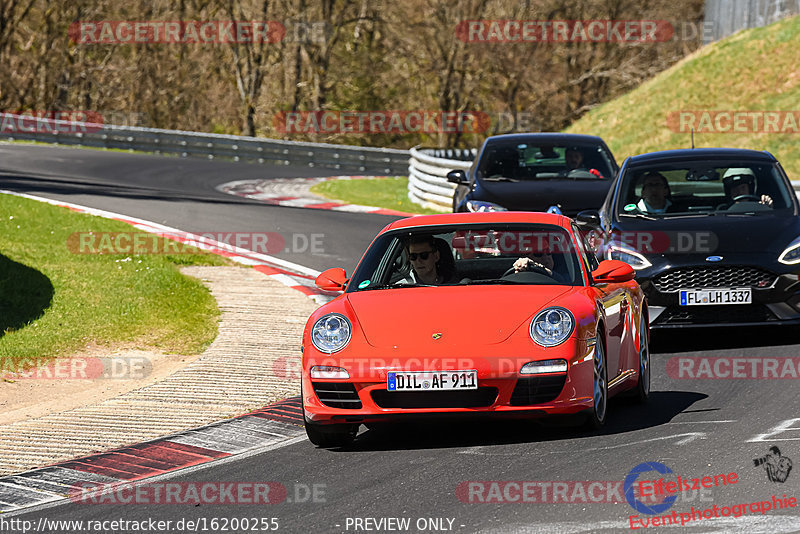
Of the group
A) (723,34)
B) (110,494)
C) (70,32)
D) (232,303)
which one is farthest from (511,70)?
(110,494)

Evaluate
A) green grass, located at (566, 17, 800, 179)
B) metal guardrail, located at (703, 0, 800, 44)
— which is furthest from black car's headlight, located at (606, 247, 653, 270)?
metal guardrail, located at (703, 0, 800, 44)

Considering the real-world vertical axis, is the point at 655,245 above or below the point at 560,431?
above

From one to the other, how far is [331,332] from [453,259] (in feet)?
4.40

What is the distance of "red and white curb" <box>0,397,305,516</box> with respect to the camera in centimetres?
632

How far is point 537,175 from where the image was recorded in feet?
51.5

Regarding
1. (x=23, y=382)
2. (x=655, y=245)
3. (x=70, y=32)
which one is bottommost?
(x=23, y=382)

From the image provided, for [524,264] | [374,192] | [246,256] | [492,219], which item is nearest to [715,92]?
[374,192]

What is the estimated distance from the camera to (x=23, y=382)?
9.57 metres

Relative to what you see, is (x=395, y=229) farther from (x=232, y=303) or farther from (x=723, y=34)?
(x=723, y=34)

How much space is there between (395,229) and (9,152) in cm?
2757

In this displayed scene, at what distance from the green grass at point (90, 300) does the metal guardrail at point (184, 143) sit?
68.9ft

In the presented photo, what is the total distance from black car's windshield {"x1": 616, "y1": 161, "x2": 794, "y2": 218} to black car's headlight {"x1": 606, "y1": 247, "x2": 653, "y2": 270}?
62cm

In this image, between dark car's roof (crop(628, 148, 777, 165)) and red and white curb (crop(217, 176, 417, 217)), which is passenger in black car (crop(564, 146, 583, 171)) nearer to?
dark car's roof (crop(628, 148, 777, 165))

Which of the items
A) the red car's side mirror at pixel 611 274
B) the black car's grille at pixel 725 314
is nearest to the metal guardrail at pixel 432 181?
the black car's grille at pixel 725 314
